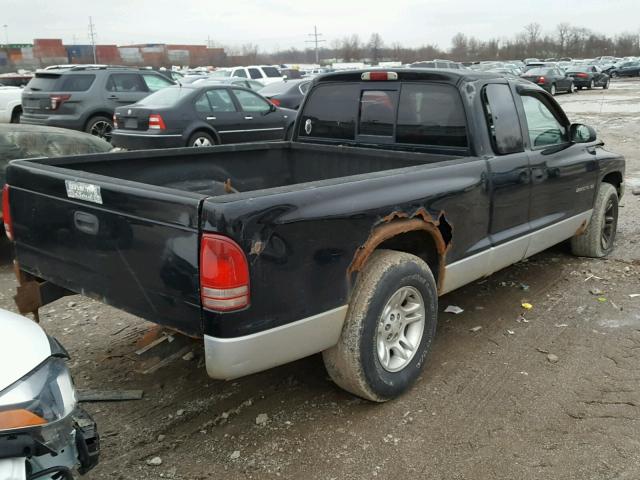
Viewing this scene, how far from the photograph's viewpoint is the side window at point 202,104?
39.5 feet

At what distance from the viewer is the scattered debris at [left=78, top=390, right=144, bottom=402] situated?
364cm

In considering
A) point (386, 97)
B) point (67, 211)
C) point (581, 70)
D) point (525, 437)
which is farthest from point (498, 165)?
point (581, 70)

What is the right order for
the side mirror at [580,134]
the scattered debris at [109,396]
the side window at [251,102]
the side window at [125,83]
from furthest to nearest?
the side window at [125,83] < the side window at [251,102] < the side mirror at [580,134] < the scattered debris at [109,396]

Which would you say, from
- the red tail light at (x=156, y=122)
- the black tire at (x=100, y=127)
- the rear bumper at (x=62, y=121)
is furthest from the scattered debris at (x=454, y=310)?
the rear bumper at (x=62, y=121)

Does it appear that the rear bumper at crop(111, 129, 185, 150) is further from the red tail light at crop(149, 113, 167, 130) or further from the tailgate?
the tailgate

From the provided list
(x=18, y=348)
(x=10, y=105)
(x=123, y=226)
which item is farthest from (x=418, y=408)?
(x=10, y=105)

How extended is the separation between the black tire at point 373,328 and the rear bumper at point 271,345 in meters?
0.10

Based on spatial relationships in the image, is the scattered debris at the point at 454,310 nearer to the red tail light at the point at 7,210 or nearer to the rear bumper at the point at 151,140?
the red tail light at the point at 7,210

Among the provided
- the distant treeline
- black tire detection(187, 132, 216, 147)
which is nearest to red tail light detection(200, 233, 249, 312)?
black tire detection(187, 132, 216, 147)

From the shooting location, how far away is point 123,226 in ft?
9.71

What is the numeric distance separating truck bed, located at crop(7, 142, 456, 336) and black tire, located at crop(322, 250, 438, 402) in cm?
53

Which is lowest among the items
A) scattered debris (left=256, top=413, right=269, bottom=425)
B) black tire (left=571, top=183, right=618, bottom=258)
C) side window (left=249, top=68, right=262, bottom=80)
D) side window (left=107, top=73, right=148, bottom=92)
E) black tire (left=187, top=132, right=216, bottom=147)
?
scattered debris (left=256, top=413, right=269, bottom=425)

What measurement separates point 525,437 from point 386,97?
103 inches

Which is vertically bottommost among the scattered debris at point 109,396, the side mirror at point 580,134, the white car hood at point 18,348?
the scattered debris at point 109,396
